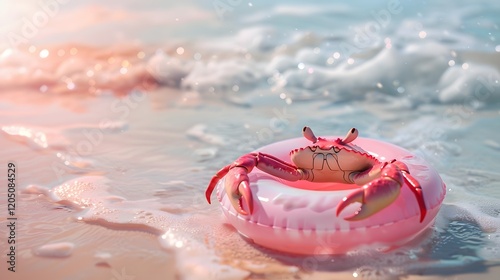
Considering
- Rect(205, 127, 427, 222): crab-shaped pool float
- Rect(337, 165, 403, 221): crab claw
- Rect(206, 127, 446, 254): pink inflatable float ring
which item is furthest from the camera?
Rect(205, 127, 427, 222): crab-shaped pool float

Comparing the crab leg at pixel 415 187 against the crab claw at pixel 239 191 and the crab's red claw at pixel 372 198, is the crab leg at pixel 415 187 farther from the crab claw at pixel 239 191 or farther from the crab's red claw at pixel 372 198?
the crab claw at pixel 239 191

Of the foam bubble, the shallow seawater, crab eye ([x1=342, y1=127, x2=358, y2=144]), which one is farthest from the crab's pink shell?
the foam bubble

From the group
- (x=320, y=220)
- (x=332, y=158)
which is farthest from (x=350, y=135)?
(x=320, y=220)

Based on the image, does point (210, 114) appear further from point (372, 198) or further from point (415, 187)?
point (372, 198)

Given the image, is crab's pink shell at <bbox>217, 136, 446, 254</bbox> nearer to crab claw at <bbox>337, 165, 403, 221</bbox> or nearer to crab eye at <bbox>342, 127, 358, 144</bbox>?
crab claw at <bbox>337, 165, 403, 221</bbox>

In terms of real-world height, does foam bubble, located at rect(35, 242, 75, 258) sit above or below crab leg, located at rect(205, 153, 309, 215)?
below

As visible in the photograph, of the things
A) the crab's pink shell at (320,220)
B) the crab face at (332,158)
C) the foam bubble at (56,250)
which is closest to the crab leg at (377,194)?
the crab's pink shell at (320,220)
